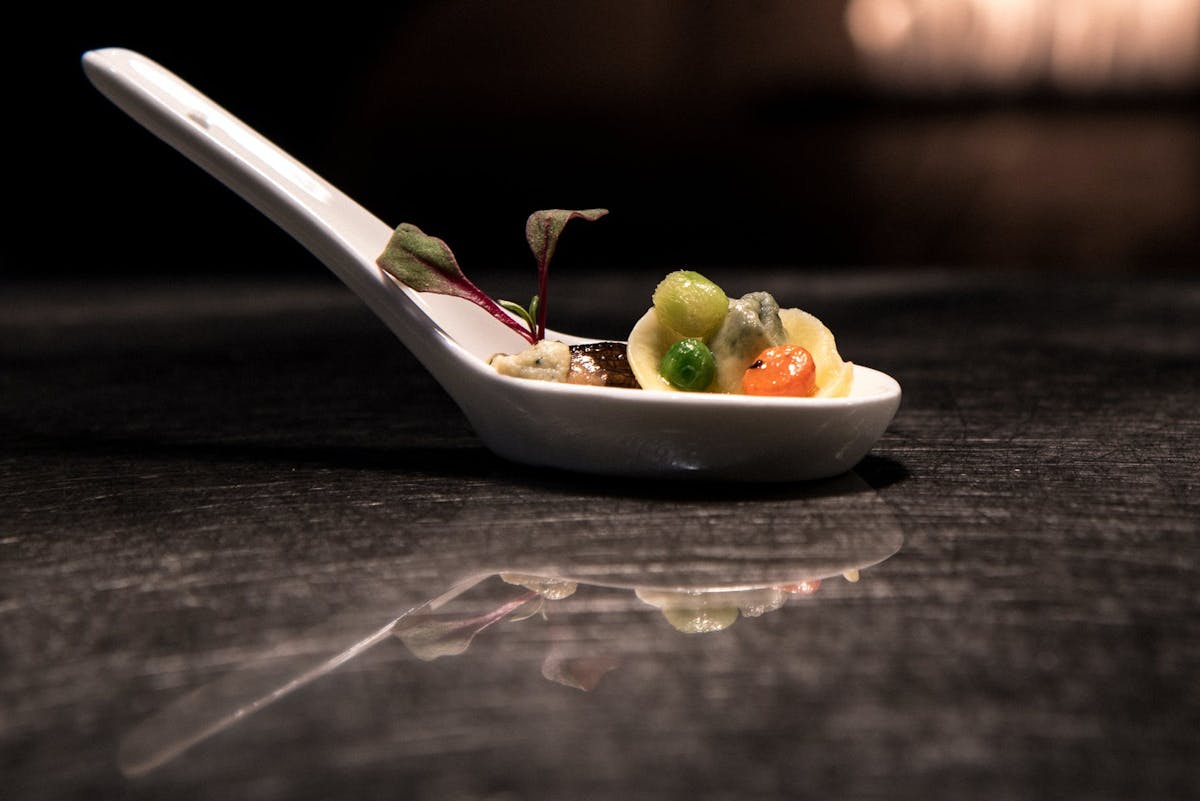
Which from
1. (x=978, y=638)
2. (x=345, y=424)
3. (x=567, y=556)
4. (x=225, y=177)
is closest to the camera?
(x=978, y=638)

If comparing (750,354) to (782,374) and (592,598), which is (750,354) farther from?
(592,598)

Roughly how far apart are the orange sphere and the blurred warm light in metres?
2.30

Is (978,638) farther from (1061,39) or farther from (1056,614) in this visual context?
(1061,39)

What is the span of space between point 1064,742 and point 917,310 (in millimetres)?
1696

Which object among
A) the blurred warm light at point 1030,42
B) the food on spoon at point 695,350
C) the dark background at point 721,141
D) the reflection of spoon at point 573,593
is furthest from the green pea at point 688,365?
the blurred warm light at point 1030,42

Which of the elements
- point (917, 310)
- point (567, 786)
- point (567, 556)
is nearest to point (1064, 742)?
point (567, 786)

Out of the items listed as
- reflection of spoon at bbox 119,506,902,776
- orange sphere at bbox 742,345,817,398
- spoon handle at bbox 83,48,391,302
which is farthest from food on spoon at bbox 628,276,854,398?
spoon handle at bbox 83,48,391,302

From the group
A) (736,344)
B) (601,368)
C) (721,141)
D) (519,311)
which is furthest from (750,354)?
(721,141)

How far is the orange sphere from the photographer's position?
3.04 feet

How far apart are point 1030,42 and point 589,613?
107 inches

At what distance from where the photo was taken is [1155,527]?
86 centimetres

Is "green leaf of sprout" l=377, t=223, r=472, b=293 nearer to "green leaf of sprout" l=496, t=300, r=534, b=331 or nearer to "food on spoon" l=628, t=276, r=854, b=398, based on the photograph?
"green leaf of sprout" l=496, t=300, r=534, b=331

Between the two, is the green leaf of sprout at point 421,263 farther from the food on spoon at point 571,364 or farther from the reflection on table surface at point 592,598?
the reflection on table surface at point 592,598

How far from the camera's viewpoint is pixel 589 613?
0.70 meters
